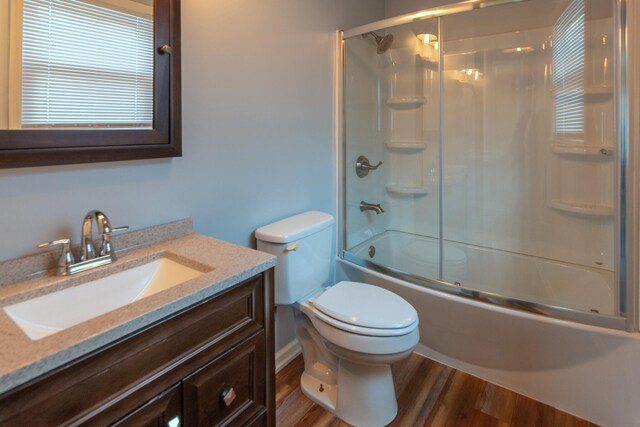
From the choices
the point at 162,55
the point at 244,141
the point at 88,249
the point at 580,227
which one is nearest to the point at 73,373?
the point at 88,249

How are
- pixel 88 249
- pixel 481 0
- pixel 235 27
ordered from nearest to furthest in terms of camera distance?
pixel 88 249
pixel 235 27
pixel 481 0

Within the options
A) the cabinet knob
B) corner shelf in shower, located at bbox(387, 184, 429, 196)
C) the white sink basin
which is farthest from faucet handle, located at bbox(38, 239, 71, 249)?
corner shelf in shower, located at bbox(387, 184, 429, 196)

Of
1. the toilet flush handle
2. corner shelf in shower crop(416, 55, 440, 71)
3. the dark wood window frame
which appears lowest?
the toilet flush handle

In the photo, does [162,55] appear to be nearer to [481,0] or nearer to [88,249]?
[88,249]

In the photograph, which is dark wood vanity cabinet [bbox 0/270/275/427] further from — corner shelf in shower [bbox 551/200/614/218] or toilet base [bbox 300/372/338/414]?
corner shelf in shower [bbox 551/200/614/218]

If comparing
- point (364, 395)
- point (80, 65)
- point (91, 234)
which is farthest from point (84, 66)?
point (364, 395)

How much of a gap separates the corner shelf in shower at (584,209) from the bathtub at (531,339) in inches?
11.5

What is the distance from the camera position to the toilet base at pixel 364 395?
1.62 meters

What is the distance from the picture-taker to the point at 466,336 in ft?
6.27

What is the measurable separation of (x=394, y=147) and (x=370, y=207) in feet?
1.52

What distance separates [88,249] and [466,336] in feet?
5.63

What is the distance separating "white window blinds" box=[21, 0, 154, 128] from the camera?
100 cm

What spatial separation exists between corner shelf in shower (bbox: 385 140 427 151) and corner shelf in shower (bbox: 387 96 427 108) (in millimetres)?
241

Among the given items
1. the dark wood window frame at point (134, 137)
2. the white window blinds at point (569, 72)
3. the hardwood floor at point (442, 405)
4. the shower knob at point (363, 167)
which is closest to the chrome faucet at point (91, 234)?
the dark wood window frame at point (134, 137)
